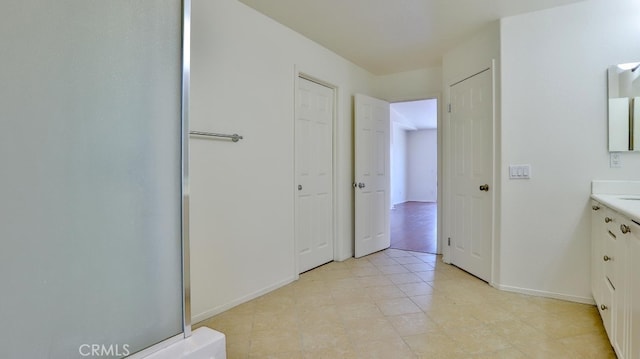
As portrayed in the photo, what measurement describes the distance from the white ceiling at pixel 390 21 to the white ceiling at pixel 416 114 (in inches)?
96.6

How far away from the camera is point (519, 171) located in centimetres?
269

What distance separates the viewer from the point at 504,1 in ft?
8.04

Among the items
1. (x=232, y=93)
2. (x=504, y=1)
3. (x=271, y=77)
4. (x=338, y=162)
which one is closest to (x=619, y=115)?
(x=504, y=1)

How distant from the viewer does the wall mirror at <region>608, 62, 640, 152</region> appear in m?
2.29

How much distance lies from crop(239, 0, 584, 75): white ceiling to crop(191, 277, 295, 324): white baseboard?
→ 2280 mm

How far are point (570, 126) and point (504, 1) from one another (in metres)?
1.09

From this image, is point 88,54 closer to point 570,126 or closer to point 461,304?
point 461,304

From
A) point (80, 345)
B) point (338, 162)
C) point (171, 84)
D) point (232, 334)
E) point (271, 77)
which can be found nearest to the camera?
point (80, 345)

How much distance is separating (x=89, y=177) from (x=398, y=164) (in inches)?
367

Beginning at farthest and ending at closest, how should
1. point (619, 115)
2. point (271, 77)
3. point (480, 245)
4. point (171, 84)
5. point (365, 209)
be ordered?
1. point (365, 209)
2. point (480, 245)
3. point (271, 77)
4. point (619, 115)
5. point (171, 84)

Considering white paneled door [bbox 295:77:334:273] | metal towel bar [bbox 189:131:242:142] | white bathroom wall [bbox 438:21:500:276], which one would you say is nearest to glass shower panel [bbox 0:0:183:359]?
metal towel bar [bbox 189:131:242:142]

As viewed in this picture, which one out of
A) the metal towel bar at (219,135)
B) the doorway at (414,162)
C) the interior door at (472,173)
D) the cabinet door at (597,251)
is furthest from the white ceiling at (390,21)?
the doorway at (414,162)

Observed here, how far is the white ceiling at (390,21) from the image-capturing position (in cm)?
248

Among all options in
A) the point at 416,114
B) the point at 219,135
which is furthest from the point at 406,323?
the point at 416,114
